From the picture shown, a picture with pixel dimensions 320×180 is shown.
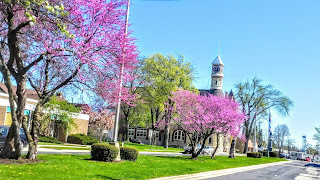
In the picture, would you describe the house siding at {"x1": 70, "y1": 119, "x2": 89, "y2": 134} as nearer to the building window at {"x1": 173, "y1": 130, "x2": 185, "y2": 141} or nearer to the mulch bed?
the mulch bed

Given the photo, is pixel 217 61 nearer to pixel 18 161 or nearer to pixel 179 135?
pixel 179 135

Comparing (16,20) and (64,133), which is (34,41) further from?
(64,133)

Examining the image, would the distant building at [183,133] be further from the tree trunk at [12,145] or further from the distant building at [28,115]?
the tree trunk at [12,145]

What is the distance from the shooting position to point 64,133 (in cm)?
3881

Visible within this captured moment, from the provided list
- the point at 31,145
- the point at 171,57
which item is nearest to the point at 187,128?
the point at 31,145

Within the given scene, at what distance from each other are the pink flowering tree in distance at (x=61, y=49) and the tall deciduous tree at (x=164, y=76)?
32907mm

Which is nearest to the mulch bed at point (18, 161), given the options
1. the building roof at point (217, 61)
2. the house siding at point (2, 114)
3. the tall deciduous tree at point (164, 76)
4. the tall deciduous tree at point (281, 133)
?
the house siding at point (2, 114)

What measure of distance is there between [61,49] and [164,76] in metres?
37.3

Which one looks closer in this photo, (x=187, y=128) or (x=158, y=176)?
(x=158, y=176)

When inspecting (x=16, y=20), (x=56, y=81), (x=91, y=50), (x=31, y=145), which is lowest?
(x=31, y=145)

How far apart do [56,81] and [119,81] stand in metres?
2.80

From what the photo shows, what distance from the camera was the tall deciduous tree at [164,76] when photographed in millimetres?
46781

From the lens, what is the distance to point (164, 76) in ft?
158

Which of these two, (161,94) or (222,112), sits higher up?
(161,94)
